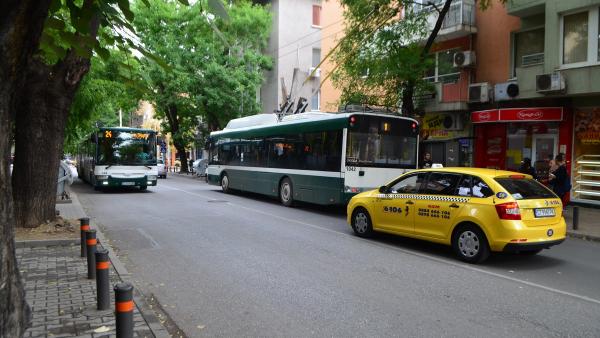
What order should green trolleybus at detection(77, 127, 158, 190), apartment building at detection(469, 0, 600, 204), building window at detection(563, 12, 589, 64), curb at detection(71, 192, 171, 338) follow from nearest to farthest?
curb at detection(71, 192, 171, 338)
apartment building at detection(469, 0, 600, 204)
building window at detection(563, 12, 589, 64)
green trolleybus at detection(77, 127, 158, 190)

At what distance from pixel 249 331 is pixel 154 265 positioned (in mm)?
3383

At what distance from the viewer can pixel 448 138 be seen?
20.6 metres

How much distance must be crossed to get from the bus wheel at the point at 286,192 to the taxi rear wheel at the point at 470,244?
324 inches

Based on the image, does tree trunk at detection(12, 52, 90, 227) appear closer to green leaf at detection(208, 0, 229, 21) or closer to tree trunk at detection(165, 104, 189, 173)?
green leaf at detection(208, 0, 229, 21)

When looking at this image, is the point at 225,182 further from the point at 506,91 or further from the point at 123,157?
the point at 506,91

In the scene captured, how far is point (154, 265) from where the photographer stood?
25.8 ft

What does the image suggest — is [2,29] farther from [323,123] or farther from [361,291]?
[323,123]

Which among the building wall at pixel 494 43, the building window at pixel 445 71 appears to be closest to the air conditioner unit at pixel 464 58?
the building window at pixel 445 71

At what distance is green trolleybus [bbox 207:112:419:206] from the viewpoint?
13.5 m

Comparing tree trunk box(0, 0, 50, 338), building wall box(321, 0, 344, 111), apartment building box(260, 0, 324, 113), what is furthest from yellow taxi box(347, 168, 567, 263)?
apartment building box(260, 0, 324, 113)

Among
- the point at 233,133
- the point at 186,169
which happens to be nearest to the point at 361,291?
the point at 233,133

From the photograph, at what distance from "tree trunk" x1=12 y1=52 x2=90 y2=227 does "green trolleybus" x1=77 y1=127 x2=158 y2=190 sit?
1044cm

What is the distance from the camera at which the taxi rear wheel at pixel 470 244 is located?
26.1ft

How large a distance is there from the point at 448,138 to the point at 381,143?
25.7 ft
